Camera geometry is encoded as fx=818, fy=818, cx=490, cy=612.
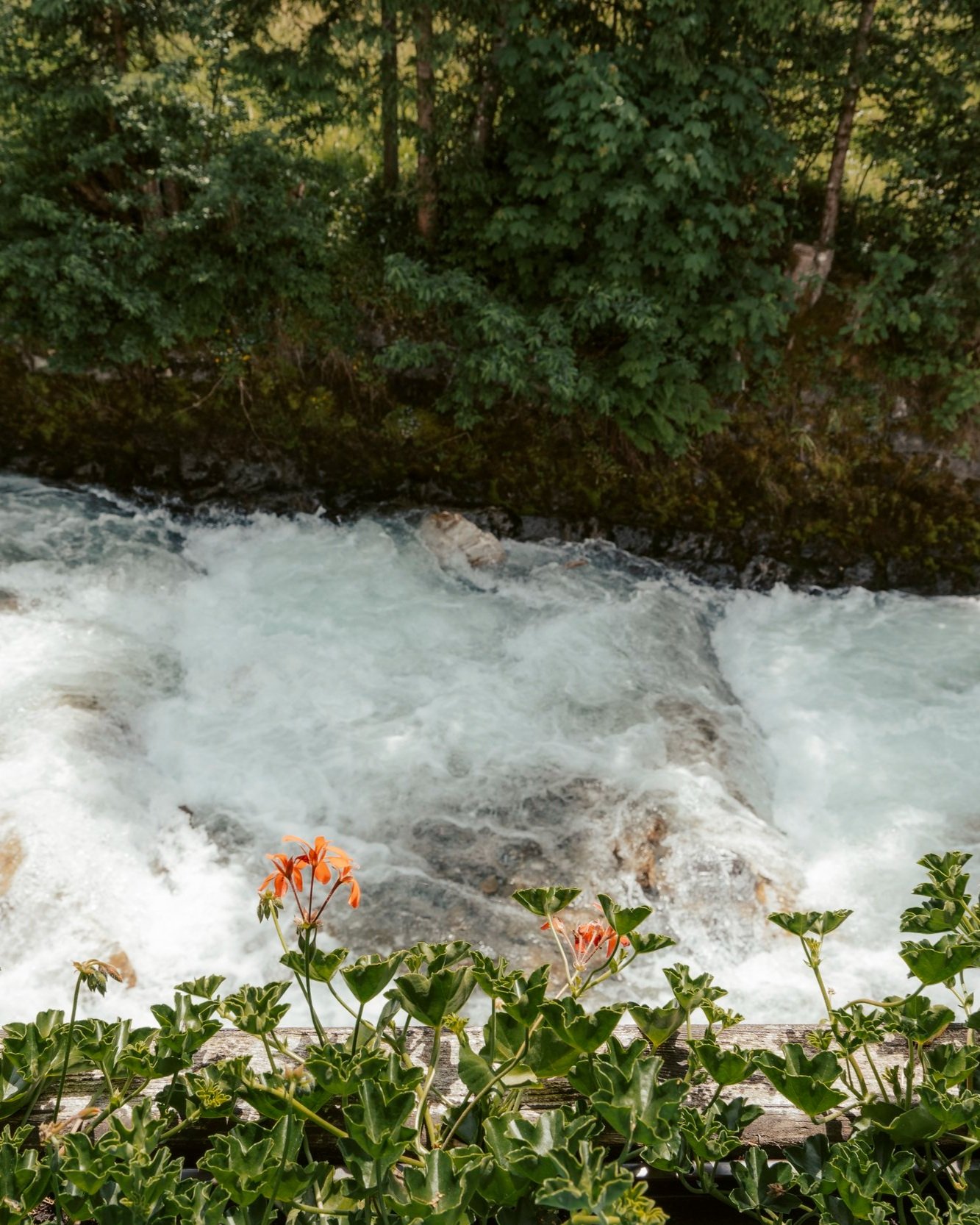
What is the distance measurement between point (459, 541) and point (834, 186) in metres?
5.04

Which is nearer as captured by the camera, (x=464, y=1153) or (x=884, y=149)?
(x=464, y=1153)

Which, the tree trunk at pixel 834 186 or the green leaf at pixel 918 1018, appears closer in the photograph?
the green leaf at pixel 918 1018

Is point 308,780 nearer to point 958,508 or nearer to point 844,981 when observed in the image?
point 844,981

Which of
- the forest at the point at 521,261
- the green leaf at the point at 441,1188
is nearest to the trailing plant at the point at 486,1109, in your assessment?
the green leaf at the point at 441,1188

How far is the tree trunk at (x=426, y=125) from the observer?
6.79 metres

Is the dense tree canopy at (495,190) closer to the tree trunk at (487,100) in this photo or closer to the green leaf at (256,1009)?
the tree trunk at (487,100)

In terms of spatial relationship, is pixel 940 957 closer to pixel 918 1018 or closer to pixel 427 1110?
pixel 918 1018

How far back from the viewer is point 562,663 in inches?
265

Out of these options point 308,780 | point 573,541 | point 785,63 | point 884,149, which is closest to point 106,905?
point 308,780

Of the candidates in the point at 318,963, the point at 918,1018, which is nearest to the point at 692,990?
the point at 918,1018

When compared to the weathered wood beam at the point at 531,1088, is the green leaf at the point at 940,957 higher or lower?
higher

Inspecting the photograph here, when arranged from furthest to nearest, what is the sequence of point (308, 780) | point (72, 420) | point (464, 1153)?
1. point (72, 420)
2. point (308, 780)
3. point (464, 1153)

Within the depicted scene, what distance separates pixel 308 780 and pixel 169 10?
643 centimetres

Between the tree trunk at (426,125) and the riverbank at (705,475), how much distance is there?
5.57 ft
